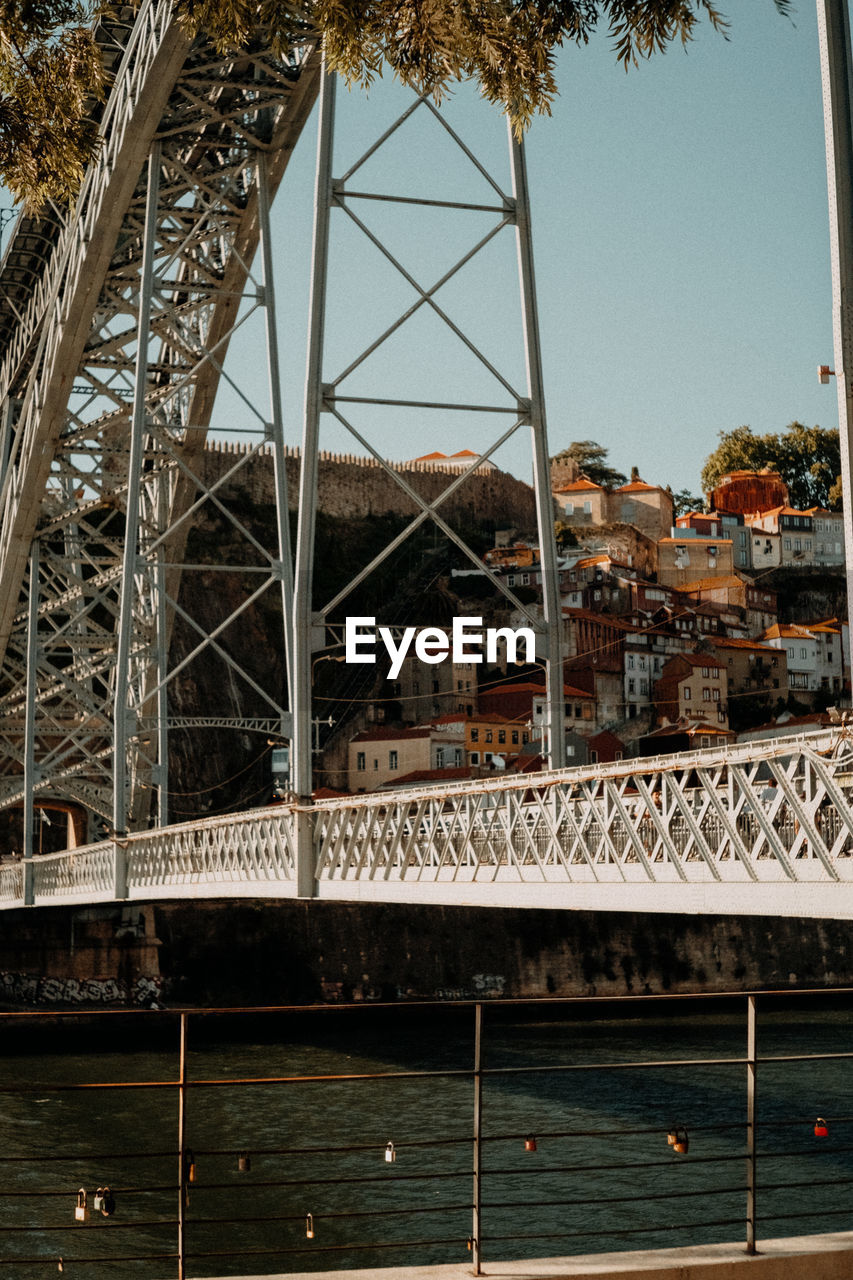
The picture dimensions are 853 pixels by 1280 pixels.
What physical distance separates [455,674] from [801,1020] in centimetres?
4491

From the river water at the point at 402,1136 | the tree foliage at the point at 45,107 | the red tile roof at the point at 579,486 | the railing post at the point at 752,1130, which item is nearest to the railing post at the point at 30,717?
the river water at the point at 402,1136

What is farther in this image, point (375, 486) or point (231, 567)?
point (375, 486)

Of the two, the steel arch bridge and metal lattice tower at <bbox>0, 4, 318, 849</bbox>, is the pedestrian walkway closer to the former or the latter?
the steel arch bridge

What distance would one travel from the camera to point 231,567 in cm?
2589

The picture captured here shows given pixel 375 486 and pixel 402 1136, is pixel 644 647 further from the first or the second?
pixel 402 1136

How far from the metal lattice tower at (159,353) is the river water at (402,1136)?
5303 mm

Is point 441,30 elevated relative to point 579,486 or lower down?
lower down

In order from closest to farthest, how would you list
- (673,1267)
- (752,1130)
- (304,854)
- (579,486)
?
1. (673,1267)
2. (752,1130)
3. (304,854)
4. (579,486)

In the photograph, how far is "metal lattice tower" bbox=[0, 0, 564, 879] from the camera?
63.8 ft

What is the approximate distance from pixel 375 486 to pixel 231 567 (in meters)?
75.8

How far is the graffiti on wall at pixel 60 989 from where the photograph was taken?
4197 cm

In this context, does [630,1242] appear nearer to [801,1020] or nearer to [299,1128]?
[299,1128]

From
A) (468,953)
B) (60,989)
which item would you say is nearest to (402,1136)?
(60,989)

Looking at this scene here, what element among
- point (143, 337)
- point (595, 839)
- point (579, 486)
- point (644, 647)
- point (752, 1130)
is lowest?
point (752, 1130)
